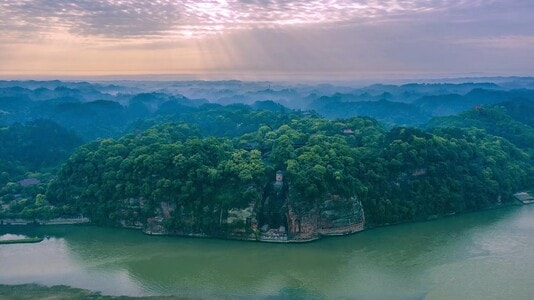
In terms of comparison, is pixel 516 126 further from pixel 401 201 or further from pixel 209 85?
pixel 209 85

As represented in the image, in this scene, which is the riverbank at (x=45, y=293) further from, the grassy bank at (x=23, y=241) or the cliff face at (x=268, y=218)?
the cliff face at (x=268, y=218)

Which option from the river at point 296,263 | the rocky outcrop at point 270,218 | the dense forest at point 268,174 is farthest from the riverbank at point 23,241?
the rocky outcrop at point 270,218

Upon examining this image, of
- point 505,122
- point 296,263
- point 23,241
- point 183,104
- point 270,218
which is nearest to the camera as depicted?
point 296,263

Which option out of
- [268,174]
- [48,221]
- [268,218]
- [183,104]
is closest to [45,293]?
[48,221]

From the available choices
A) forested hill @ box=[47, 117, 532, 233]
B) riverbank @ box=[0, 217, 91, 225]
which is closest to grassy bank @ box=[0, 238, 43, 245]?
riverbank @ box=[0, 217, 91, 225]

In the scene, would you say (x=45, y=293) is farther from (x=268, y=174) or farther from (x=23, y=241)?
(x=268, y=174)

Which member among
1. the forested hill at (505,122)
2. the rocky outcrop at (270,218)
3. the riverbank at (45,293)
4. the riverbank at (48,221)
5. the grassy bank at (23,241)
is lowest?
the grassy bank at (23,241)

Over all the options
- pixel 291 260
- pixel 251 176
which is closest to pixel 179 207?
pixel 251 176
